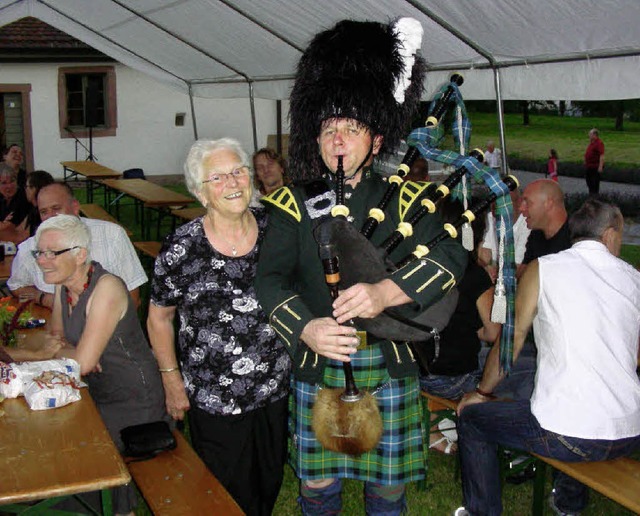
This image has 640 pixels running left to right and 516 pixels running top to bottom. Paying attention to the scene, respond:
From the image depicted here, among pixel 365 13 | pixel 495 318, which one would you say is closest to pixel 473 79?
pixel 365 13

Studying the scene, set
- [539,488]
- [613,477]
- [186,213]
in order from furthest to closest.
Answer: [186,213] < [539,488] < [613,477]

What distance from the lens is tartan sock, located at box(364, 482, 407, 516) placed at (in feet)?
7.64

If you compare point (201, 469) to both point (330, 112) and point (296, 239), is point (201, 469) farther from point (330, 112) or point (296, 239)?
point (330, 112)

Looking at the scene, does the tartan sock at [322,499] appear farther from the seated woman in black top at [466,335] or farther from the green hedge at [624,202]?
the green hedge at [624,202]

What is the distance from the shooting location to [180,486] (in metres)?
2.59

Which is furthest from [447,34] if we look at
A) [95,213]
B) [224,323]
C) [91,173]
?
[91,173]

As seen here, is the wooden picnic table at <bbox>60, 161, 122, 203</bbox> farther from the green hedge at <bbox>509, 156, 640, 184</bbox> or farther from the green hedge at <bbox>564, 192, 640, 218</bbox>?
the green hedge at <bbox>509, 156, 640, 184</bbox>

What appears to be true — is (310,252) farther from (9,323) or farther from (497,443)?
(9,323)

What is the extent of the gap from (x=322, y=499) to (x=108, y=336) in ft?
3.54

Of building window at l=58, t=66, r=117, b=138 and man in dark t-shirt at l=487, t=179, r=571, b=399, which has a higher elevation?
building window at l=58, t=66, r=117, b=138

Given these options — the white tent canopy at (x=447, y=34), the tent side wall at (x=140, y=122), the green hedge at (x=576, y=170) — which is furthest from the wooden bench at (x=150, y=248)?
the green hedge at (x=576, y=170)

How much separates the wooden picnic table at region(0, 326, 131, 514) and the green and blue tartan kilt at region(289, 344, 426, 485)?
0.59 meters

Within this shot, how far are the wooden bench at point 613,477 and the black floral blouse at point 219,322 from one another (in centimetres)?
117

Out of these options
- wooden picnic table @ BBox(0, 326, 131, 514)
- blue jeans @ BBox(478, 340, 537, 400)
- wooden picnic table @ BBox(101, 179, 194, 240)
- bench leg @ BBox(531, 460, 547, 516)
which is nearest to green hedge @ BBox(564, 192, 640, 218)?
wooden picnic table @ BBox(101, 179, 194, 240)
